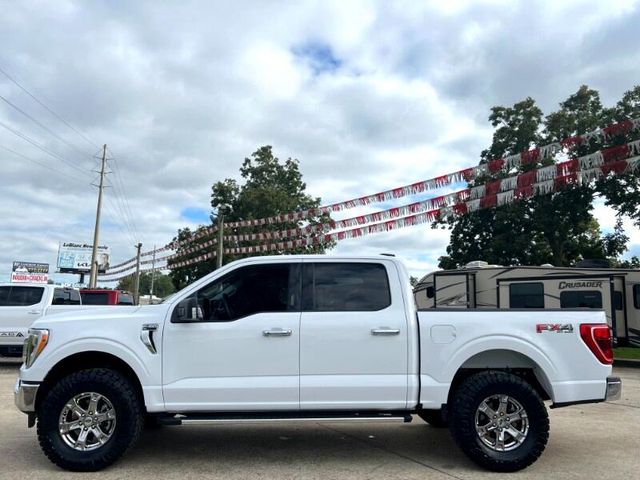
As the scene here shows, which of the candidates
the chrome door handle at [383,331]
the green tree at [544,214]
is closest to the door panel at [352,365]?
the chrome door handle at [383,331]

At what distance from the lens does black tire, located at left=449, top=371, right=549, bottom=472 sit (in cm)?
512

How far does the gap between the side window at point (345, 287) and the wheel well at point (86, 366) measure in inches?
67.8

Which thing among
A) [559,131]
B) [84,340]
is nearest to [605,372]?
[84,340]

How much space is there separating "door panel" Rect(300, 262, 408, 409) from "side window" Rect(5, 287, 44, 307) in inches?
382

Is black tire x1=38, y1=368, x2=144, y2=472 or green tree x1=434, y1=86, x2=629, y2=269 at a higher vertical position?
green tree x1=434, y1=86, x2=629, y2=269

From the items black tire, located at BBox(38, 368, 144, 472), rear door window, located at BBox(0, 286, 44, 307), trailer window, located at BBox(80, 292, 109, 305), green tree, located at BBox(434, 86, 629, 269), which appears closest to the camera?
black tire, located at BBox(38, 368, 144, 472)

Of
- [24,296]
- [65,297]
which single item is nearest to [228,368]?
[24,296]

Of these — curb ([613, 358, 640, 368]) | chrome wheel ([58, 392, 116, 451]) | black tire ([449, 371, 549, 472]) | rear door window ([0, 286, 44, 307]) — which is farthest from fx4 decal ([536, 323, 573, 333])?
curb ([613, 358, 640, 368])

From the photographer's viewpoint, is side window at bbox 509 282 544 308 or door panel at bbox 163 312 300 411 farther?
side window at bbox 509 282 544 308

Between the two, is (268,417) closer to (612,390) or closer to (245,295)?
(245,295)

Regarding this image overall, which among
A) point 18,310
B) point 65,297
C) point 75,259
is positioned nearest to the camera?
point 18,310

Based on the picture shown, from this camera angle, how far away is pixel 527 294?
51.2 feet

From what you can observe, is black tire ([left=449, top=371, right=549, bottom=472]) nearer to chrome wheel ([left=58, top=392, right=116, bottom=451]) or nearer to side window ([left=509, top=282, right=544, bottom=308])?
chrome wheel ([left=58, top=392, right=116, bottom=451])

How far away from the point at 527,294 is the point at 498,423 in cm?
1115
